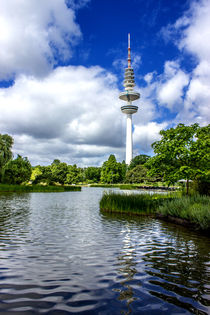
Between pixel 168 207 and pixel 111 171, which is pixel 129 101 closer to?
pixel 111 171

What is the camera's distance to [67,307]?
153 inches

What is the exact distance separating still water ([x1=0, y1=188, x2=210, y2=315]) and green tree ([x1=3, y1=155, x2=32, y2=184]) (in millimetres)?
39360

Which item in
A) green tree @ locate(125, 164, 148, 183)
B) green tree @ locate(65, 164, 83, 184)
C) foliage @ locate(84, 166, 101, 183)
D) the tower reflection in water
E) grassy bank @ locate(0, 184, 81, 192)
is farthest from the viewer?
foliage @ locate(84, 166, 101, 183)

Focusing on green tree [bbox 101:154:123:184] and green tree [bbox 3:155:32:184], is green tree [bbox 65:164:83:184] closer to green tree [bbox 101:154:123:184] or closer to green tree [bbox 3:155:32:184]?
green tree [bbox 101:154:123:184]

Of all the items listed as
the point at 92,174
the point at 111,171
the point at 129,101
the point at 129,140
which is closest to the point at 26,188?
the point at 111,171

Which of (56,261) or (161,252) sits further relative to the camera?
(161,252)

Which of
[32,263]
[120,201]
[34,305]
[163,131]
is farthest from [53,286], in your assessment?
[163,131]

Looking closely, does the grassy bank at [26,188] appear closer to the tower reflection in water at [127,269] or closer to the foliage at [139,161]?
the tower reflection in water at [127,269]

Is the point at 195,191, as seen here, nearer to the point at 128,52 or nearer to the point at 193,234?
the point at 193,234

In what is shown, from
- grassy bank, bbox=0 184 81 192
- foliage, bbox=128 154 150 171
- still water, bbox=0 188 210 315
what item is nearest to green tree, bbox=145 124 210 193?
still water, bbox=0 188 210 315

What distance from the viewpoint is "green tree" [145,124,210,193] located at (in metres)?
17.0

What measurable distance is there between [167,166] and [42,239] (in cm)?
1176

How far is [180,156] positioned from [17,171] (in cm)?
3811

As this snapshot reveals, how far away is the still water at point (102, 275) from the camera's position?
13.1ft
